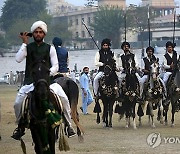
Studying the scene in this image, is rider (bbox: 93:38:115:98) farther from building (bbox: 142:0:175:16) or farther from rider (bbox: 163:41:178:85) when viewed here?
building (bbox: 142:0:175:16)

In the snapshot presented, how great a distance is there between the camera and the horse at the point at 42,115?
10.5m

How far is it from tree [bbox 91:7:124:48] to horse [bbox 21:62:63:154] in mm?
44594

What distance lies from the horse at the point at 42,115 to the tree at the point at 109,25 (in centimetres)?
4459

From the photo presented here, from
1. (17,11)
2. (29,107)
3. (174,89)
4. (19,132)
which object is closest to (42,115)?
(29,107)

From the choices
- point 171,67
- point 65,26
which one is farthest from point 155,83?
point 65,26

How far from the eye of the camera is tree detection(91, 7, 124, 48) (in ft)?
193

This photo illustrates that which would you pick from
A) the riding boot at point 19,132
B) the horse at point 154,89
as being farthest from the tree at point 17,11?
the riding boot at point 19,132

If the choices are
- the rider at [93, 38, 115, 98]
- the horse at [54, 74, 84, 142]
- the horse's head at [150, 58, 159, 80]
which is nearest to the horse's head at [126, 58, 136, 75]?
the horse's head at [150, 58, 159, 80]

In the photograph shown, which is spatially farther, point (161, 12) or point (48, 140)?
point (161, 12)

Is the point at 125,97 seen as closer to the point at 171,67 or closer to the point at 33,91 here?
the point at 171,67

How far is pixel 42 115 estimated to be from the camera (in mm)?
10586

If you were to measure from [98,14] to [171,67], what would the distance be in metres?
49.0

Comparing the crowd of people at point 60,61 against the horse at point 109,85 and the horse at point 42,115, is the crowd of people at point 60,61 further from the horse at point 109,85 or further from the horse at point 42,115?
the horse at point 42,115

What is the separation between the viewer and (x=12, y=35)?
58312 mm
